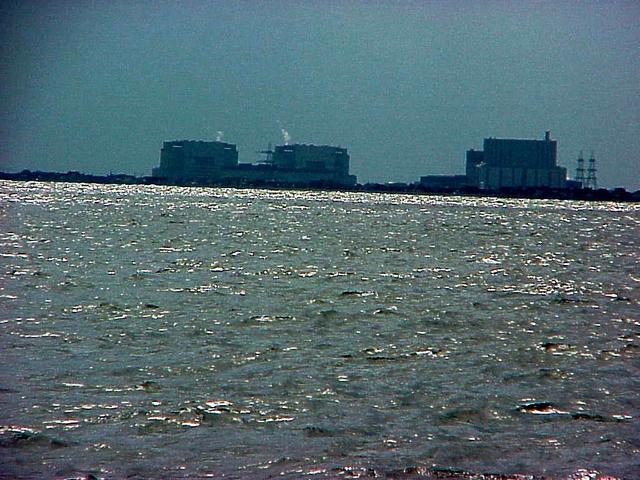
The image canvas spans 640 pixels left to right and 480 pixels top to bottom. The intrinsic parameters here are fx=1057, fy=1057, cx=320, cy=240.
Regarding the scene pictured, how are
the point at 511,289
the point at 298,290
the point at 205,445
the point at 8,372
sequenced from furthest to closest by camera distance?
1. the point at 511,289
2. the point at 298,290
3. the point at 8,372
4. the point at 205,445

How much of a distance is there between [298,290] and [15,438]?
13.9m

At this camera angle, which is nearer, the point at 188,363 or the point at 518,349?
the point at 188,363

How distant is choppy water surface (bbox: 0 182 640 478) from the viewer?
9227 mm

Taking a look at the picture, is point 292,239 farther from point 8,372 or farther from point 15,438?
point 15,438

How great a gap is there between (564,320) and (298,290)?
6257 mm

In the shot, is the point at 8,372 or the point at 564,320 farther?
the point at 564,320

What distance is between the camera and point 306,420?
34.1 ft

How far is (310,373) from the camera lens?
41.9ft

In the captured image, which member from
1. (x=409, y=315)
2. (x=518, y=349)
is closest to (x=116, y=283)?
(x=409, y=315)

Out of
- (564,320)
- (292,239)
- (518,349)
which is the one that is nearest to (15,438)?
(518,349)

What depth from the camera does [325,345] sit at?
15.0 meters

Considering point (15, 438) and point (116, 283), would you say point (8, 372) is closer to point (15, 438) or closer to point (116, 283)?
point (15, 438)

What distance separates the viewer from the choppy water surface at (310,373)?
923 cm

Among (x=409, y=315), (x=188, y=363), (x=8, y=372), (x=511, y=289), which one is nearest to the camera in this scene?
(x=8, y=372)
